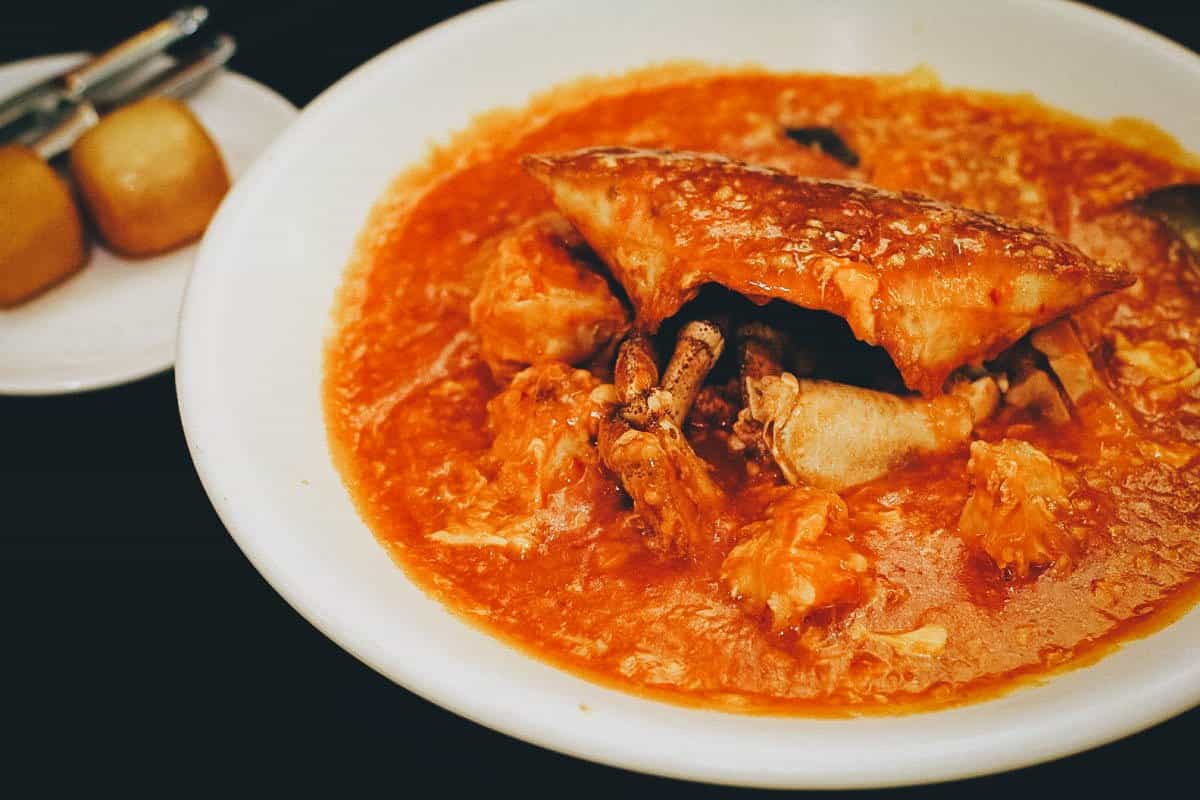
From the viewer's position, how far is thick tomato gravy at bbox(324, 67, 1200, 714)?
181 cm

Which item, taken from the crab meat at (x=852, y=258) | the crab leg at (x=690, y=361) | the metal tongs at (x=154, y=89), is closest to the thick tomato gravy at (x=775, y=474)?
the crab leg at (x=690, y=361)

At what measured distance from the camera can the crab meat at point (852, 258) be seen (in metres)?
2.03

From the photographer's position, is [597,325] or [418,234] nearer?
[597,325]

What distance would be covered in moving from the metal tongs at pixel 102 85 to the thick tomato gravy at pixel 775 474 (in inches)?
53.4

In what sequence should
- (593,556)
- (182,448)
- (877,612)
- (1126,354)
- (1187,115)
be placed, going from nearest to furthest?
(877,612) < (593,556) < (1126,354) < (182,448) < (1187,115)

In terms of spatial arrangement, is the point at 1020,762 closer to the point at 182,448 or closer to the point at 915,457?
the point at 915,457

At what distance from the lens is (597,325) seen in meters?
2.33

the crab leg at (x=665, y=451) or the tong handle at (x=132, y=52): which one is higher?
the crab leg at (x=665, y=451)

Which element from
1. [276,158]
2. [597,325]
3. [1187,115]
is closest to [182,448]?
[276,158]

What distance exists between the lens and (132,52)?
11.7ft

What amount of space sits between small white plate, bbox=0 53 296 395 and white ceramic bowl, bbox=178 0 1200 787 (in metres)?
0.54

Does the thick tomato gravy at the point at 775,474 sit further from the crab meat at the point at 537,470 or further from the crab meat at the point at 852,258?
the crab meat at the point at 852,258

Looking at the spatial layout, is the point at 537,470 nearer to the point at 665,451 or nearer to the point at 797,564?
the point at 665,451

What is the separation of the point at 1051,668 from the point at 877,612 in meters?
0.31
